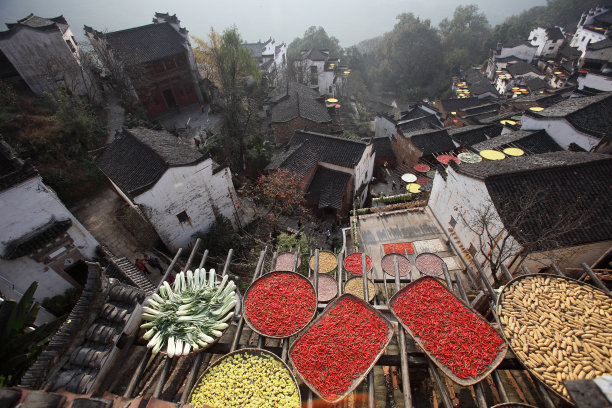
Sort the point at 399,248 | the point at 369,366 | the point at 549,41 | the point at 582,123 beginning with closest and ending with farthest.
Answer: the point at 369,366 → the point at 399,248 → the point at 582,123 → the point at 549,41

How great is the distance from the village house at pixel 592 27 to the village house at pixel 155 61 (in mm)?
70829

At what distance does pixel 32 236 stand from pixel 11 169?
319cm

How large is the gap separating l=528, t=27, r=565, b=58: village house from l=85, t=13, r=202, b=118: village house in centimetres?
7388

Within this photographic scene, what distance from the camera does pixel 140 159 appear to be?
17906 millimetres

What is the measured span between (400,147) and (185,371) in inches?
1281

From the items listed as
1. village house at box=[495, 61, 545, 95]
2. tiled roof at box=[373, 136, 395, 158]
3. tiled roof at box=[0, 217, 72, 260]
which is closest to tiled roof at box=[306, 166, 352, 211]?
tiled roof at box=[373, 136, 395, 158]

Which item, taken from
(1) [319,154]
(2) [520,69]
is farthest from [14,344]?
(2) [520,69]

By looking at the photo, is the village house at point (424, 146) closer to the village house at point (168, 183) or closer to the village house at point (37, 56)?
the village house at point (168, 183)

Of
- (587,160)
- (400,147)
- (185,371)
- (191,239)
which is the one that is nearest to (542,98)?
(400,147)

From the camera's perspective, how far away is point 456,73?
6769 cm

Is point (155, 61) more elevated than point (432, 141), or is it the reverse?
point (155, 61)

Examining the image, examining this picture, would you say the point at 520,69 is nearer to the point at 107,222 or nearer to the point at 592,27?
the point at 592,27

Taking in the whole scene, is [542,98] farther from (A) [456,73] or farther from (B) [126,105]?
(B) [126,105]

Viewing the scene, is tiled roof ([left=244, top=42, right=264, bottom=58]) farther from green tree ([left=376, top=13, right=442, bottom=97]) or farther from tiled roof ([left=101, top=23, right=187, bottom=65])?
green tree ([left=376, top=13, right=442, bottom=97])
